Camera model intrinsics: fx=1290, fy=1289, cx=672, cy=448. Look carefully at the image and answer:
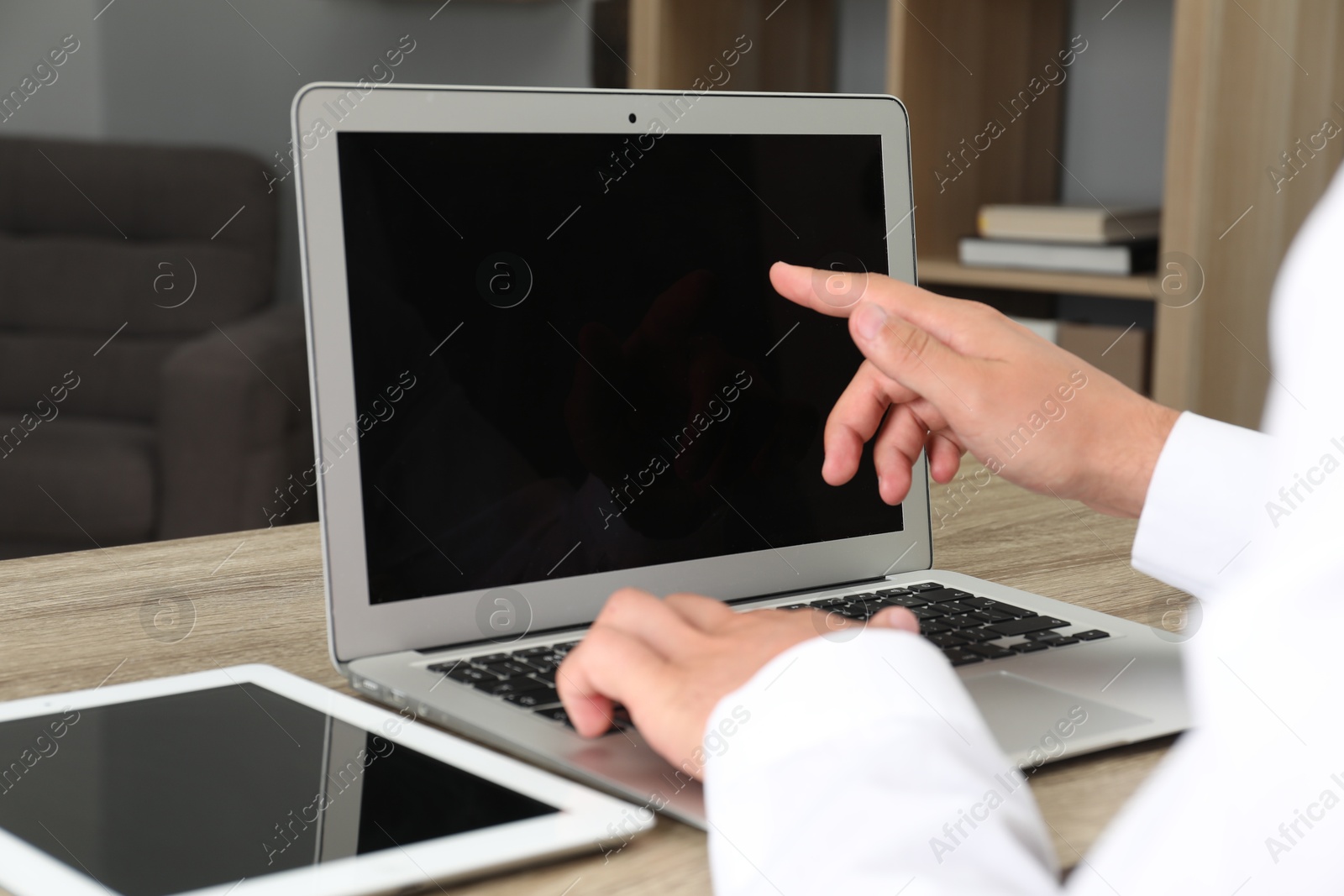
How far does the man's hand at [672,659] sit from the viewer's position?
51 cm

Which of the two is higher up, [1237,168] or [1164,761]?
[1237,168]

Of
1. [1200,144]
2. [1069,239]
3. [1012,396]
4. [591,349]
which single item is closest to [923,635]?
[1012,396]

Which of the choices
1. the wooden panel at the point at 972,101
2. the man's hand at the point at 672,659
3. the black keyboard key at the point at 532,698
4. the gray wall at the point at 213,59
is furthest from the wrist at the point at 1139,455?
the gray wall at the point at 213,59

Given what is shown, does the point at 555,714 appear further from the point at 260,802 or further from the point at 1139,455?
the point at 1139,455

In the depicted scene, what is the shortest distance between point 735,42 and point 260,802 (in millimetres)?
2611

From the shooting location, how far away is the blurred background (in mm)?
2320

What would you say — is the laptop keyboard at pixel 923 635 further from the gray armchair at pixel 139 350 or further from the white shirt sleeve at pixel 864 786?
the gray armchair at pixel 139 350

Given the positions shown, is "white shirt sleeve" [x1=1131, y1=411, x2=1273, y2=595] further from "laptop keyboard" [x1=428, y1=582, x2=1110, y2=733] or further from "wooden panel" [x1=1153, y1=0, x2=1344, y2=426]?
"wooden panel" [x1=1153, y1=0, x2=1344, y2=426]

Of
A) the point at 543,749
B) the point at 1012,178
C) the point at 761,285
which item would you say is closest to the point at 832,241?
the point at 761,285

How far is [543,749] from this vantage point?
547 mm

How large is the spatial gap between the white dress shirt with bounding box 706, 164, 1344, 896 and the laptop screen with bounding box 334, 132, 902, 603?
0.94 ft

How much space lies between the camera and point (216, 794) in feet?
1.63

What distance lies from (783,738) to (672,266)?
1.35 ft

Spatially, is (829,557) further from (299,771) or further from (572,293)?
(299,771)
